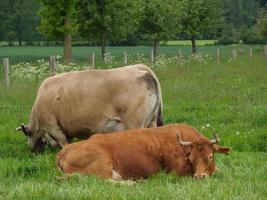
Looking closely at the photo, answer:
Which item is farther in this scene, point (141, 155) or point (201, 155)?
point (141, 155)

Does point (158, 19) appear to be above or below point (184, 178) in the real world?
below

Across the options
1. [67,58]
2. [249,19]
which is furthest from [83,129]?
[249,19]

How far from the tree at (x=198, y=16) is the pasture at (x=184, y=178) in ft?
139

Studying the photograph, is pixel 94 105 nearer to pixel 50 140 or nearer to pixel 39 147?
pixel 50 140

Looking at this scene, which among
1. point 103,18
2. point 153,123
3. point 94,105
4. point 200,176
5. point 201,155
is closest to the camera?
point 200,176

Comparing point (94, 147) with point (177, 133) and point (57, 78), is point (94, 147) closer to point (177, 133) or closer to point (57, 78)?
point (177, 133)

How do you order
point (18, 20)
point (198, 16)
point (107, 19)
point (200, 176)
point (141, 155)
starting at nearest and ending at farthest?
point (200, 176), point (141, 155), point (107, 19), point (198, 16), point (18, 20)

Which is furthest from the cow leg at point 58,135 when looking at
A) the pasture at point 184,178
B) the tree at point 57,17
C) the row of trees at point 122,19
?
the row of trees at point 122,19

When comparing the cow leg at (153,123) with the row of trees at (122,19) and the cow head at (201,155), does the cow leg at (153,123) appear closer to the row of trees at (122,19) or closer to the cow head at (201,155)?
the cow head at (201,155)

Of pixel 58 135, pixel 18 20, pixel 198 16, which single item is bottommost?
pixel 18 20

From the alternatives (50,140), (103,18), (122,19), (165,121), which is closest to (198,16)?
(122,19)

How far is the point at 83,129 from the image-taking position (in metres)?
12.6

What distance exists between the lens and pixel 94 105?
12344 millimetres

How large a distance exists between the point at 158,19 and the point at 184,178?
152 feet
